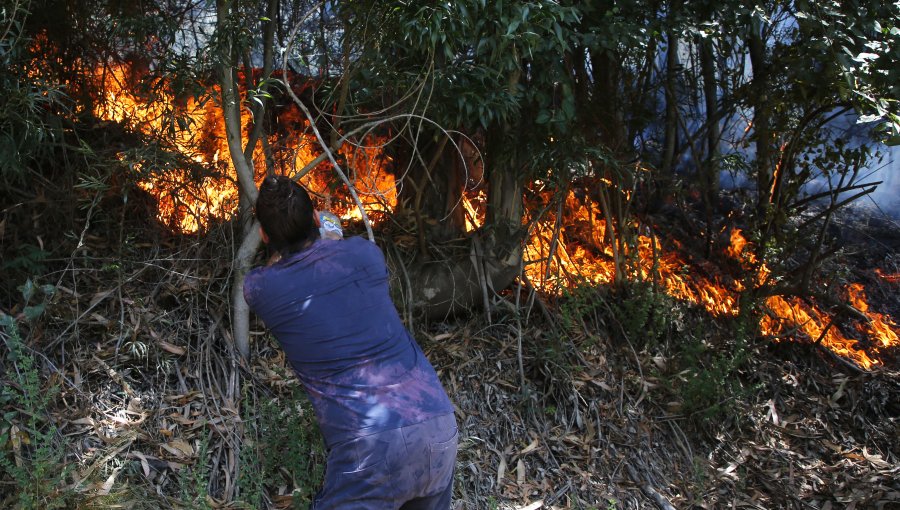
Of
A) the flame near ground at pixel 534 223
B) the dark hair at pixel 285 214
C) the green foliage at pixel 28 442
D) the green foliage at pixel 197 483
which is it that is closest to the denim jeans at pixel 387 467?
the dark hair at pixel 285 214

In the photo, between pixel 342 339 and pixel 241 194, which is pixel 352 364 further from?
pixel 241 194

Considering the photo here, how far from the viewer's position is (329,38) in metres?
6.03

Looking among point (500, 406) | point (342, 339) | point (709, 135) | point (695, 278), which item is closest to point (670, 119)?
point (709, 135)

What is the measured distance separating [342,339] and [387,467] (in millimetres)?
472

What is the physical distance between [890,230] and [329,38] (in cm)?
642

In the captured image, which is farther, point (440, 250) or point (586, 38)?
point (440, 250)

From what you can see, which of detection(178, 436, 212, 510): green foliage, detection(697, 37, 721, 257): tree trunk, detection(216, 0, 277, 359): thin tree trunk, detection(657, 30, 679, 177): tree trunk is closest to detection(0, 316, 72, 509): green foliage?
detection(178, 436, 212, 510): green foliage

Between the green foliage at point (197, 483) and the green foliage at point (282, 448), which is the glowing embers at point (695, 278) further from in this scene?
the green foliage at point (197, 483)

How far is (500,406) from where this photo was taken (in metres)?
5.79

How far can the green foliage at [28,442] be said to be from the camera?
12.5 ft

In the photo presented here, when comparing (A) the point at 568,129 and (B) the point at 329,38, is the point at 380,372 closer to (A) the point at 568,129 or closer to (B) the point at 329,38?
(A) the point at 568,129

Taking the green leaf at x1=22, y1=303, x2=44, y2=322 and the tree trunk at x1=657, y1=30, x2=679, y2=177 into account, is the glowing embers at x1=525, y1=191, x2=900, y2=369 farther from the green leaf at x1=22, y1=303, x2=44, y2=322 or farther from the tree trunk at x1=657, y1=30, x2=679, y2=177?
the green leaf at x1=22, y1=303, x2=44, y2=322

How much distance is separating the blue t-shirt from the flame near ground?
1.79 meters

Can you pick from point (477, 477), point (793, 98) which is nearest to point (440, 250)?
point (477, 477)
